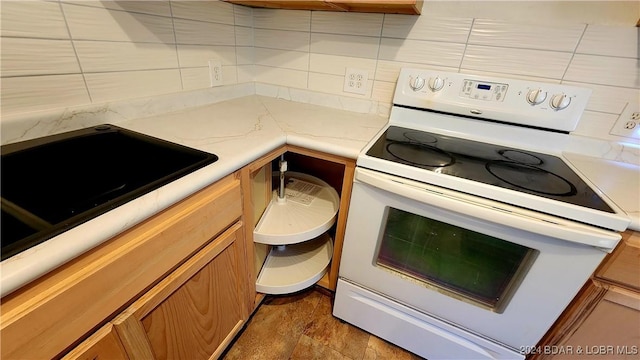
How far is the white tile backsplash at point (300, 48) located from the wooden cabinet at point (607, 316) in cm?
57

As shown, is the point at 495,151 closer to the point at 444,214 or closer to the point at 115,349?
the point at 444,214

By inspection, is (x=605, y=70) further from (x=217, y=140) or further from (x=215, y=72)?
(x=215, y=72)

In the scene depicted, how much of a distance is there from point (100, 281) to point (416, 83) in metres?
1.20

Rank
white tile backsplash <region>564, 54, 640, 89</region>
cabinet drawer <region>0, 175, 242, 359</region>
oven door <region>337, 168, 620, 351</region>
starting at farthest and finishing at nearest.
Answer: white tile backsplash <region>564, 54, 640, 89</region> < oven door <region>337, 168, 620, 351</region> < cabinet drawer <region>0, 175, 242, 359</region>

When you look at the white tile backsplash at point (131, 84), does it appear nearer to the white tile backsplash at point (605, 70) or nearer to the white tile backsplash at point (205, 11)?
the white tile backsplash at point (205, 11)

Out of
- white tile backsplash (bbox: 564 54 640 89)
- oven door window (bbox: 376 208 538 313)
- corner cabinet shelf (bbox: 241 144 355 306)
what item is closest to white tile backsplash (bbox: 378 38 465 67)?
white tile backsplash (bbox: 564 54 640 89)

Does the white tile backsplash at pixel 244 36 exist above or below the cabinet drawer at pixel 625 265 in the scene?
above

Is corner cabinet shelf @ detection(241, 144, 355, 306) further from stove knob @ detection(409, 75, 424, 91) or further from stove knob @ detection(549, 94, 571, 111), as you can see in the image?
stove knob @ detection(549, 94, 571, 111)

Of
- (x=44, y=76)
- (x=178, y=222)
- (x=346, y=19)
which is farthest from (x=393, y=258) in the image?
(x=44, y=76)

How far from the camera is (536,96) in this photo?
38.3 inches

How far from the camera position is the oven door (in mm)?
695

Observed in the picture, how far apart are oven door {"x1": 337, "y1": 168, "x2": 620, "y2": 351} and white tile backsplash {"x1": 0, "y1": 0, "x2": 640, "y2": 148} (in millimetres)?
613

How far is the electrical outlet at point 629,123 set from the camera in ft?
3.05

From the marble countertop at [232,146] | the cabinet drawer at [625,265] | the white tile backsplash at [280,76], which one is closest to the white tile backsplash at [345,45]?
the white tile backsplash at [280,76]
